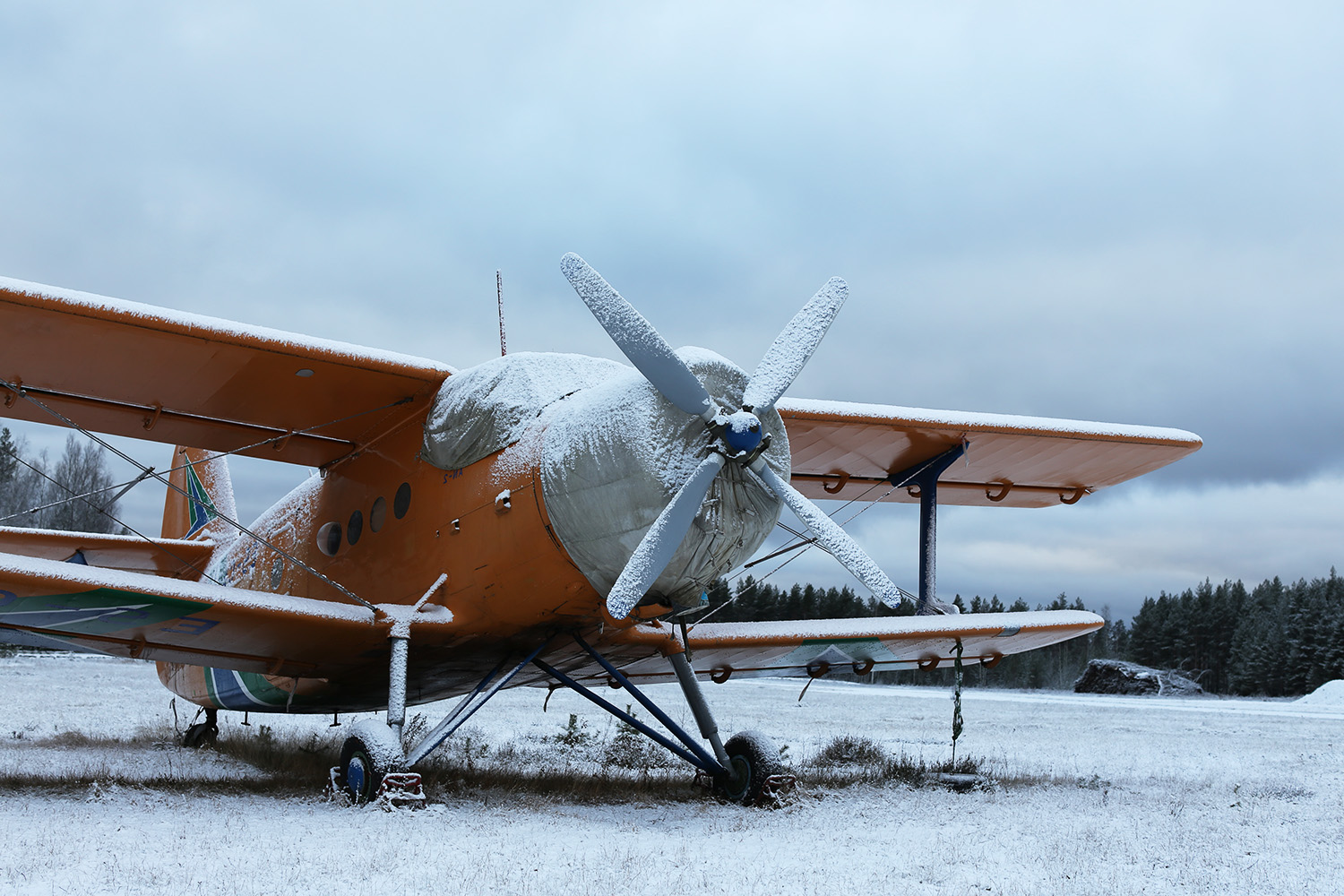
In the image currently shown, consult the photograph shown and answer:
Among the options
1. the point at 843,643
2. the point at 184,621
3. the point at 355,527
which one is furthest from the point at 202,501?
the point at 843,643

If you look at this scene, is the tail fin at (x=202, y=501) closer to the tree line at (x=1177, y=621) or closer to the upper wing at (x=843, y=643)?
the upper wing at (x=843, y=643)

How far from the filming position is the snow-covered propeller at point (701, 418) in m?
5.75

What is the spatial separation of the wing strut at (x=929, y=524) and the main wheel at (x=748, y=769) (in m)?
3.33

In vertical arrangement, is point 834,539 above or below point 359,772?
above

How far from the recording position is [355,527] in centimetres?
884

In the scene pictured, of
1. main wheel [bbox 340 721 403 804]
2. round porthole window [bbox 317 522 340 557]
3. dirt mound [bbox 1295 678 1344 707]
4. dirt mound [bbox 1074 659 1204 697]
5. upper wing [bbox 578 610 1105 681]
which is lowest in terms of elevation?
dirt mound [bbox 1074 659 1204 697]

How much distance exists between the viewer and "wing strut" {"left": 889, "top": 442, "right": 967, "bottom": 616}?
10.4 meters

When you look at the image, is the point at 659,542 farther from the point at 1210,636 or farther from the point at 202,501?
the point at 1210,636

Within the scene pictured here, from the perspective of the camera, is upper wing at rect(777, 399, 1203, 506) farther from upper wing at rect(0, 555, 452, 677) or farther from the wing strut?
upper wing at rect(0, 555, 452, 677)

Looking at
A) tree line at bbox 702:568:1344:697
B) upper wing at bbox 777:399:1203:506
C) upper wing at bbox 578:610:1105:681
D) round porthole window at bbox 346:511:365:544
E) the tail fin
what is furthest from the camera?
tree line at bbox 702:568:1344:697

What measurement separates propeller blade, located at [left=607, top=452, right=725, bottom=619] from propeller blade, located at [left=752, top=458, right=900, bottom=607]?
395 mm

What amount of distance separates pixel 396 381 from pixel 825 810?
482 cm

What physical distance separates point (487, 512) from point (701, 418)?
2.07 m

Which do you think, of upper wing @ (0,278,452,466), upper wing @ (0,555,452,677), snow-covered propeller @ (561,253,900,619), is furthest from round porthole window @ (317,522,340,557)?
snow-covered propeller @ (561,253,900,619)
